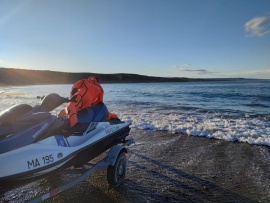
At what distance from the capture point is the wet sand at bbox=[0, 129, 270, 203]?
3.99 m

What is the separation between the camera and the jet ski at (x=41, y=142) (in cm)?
277

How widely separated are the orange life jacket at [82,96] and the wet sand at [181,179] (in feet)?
4.29

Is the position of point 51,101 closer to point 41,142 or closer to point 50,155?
point 41,142

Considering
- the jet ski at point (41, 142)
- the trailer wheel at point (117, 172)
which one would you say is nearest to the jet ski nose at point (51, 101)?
the jet ski at point (41, 142)

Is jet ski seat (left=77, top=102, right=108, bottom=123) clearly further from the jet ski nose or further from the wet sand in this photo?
the wet sand

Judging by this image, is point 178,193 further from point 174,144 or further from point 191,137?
point 191,137

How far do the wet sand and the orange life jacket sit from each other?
Result: 131 centimetres

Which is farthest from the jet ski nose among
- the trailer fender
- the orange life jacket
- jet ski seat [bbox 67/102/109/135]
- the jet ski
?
the trailer fender

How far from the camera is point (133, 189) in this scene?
424cm

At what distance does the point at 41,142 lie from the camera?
10.0 ft

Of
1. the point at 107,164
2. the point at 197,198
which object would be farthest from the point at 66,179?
the point at 197,198

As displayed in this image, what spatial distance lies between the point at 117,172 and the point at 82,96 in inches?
54.3

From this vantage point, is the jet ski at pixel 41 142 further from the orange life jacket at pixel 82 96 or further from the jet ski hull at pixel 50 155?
the orange life jacket at pixel 82 96

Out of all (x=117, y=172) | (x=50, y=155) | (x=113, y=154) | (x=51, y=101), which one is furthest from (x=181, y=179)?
(x=51, y=101)
